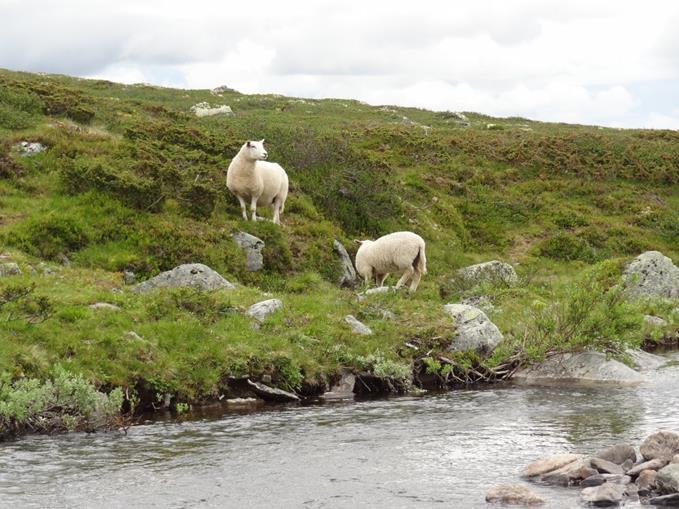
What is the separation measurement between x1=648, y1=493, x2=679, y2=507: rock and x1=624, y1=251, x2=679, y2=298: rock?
1899cm

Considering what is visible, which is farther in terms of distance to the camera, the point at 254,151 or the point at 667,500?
the point at 254,151

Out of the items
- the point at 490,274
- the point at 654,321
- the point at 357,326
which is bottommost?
the point at 654,321

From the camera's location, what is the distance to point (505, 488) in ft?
37.1

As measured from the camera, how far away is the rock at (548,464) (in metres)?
12.3

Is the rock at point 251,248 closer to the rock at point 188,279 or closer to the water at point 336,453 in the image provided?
the rock at point 188,279

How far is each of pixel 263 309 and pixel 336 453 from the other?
6837 mm

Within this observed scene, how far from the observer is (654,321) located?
25.6 meters

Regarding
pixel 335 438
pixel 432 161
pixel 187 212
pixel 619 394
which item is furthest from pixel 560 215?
pixel 335 438

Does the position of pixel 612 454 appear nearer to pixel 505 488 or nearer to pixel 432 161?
pixel 505 488

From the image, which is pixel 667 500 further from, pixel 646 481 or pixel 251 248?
pixel 251 248

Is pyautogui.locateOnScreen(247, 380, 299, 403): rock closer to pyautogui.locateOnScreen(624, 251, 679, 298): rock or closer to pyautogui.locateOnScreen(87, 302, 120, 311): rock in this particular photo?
A: pyautogui.locateOnScreen(87, 302, 120, 311): rock

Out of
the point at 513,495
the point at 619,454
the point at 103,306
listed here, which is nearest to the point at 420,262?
the point at 103,306

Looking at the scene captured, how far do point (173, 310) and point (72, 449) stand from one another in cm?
566

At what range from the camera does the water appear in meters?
11.6
